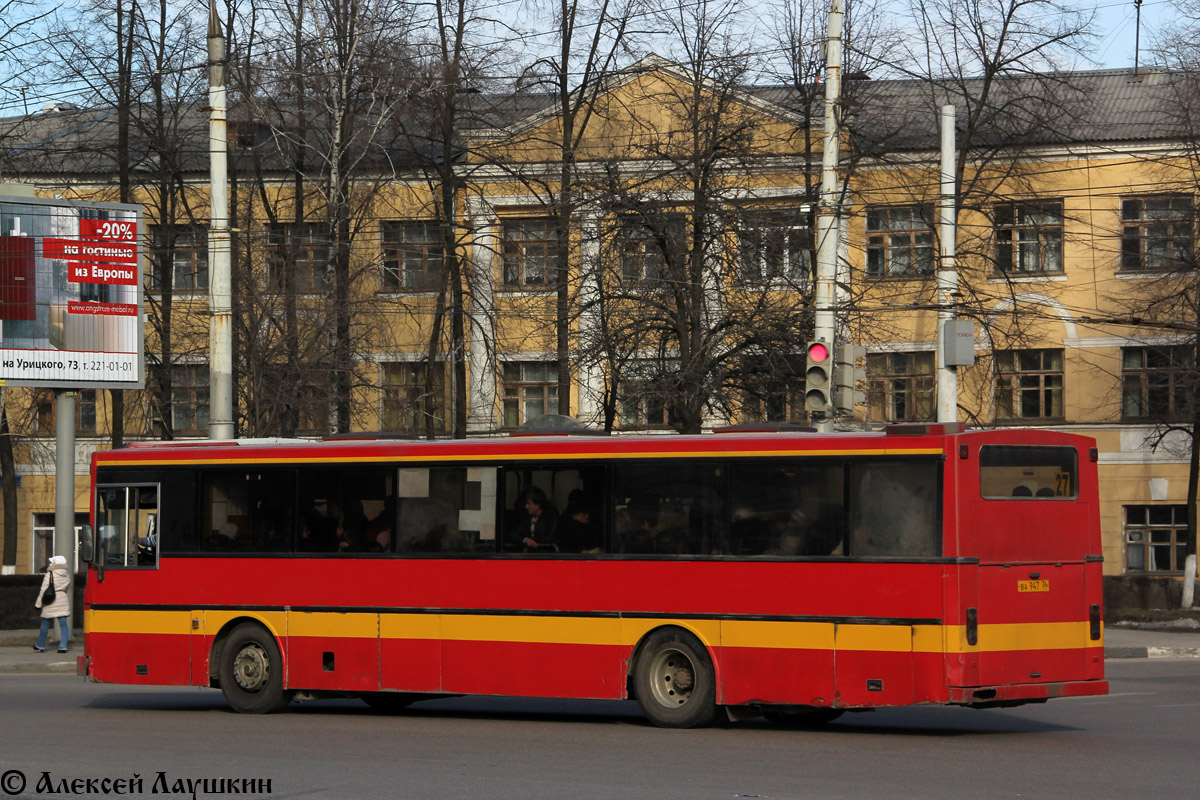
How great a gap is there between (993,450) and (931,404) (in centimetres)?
2504

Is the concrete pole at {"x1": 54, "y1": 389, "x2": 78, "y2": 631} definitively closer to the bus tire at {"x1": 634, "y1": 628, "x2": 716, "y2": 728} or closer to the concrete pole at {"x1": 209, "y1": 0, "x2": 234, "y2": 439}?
the concrete pole at {"x1": 209, "y1": 0, "x2": 234, "y2": 439}

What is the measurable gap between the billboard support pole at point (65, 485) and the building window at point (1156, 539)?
24264mm


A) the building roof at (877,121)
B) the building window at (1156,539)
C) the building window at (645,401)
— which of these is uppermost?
the building roof at (877,121)

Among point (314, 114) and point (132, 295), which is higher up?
point (314, 114)

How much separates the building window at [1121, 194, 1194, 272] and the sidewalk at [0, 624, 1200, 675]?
373 inches

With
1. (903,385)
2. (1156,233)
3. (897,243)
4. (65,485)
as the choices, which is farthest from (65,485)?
(1156,233)

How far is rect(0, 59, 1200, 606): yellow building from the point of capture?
30.9m

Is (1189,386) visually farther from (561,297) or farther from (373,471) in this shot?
(373,471)

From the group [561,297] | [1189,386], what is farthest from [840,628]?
[1189,386]

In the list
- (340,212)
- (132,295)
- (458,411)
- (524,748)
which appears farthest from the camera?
(458,411)

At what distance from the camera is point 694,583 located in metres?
14.6

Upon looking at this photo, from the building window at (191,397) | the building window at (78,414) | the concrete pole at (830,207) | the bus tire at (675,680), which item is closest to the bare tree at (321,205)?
the building window at (191,397)

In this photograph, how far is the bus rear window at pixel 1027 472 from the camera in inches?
541

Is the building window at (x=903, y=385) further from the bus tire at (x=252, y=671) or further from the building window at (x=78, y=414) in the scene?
the bus tire at (x=252, y=671)
